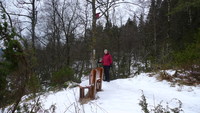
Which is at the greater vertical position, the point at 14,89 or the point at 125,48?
the point at 125,48

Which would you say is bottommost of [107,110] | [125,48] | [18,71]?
[107,110]

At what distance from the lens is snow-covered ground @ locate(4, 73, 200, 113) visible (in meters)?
4.95

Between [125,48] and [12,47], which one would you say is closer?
[12,47]

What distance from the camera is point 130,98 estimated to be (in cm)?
606

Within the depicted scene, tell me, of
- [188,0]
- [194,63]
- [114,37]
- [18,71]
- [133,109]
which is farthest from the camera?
[114,37]

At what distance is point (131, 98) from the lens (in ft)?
19.9

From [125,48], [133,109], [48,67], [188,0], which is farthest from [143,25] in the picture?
[133,109]

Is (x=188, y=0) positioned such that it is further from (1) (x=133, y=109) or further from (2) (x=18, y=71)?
(2) (x=18, y=71)

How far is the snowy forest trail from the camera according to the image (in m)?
4.95

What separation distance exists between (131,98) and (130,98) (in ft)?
0.11

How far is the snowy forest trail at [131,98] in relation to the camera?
16.3 ft

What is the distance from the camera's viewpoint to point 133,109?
487 centimetres

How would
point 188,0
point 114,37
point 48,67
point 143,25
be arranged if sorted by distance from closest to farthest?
point 188,0, point 114,37, point 143,25, point 48,67

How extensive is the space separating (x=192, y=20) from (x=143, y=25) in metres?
6.24
